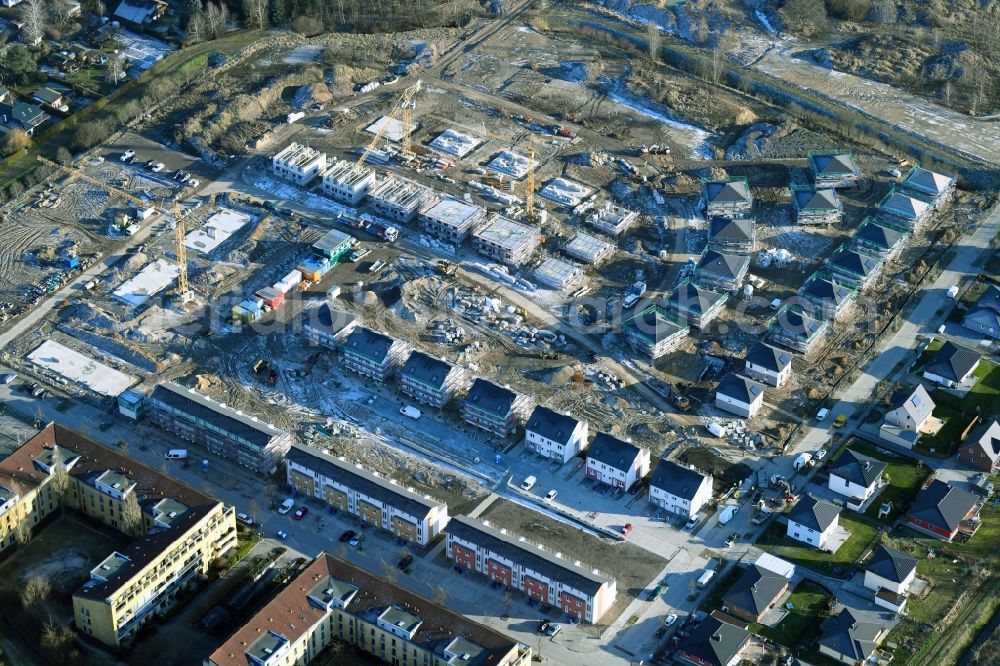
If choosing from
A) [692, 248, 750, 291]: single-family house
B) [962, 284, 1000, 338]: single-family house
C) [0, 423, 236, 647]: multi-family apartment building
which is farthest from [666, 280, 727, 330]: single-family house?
[0, 423, 236, 647]: multi-family apartment building

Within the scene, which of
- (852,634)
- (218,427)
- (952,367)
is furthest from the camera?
(952,367)

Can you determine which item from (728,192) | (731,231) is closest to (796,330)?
(731,231)

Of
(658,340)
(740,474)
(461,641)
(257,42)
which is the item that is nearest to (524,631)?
(461,641)

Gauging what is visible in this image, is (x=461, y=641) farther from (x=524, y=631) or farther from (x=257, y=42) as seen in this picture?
(x=257, y=42)

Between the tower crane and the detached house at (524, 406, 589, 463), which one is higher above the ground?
the tower crane

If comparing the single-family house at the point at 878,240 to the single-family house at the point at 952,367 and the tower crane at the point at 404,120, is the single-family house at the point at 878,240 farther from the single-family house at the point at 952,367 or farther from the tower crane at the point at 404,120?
the tower crane at the point at 404,120

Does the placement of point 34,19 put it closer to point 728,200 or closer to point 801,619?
point 728,200

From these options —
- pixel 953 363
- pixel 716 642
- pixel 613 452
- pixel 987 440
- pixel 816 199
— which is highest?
pixel 816 199

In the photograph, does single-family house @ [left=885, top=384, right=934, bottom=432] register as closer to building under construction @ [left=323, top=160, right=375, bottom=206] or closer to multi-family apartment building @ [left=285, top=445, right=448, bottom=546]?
multi-family apartment building @ [left=285, top=445, right=448, bottom=546]
